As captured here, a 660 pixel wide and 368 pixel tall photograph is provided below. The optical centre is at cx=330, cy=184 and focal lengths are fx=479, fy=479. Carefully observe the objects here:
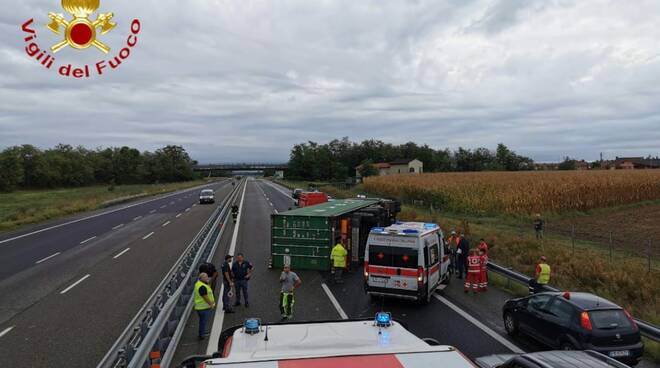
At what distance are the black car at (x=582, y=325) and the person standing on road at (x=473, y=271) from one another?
4.00m

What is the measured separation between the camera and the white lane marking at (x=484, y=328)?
10.5m

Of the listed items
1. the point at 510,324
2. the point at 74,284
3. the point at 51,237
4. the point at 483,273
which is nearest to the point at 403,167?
the point at 51,237

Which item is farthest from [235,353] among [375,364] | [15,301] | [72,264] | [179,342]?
[72,264]

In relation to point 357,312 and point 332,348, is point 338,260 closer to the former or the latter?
point 357,312

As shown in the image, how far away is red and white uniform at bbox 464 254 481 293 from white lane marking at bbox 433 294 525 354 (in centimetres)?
122

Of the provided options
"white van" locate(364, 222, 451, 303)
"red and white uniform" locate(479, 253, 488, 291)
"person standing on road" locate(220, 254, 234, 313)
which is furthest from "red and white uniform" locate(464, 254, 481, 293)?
"person standing on road" locate(220, 254, 234, 313)

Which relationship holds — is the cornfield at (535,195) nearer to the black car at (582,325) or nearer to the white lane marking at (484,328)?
the white lane marking at (484,328)

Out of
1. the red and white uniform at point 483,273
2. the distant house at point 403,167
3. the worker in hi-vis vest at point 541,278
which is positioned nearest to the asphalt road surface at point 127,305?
the red and white uniform at point 483,273

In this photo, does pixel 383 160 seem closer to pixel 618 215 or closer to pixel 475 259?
pixel 618 215

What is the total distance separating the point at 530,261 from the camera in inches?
730

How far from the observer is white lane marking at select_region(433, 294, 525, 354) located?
34.6 ft

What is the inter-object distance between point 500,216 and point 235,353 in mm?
31248

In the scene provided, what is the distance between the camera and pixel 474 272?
1503 cm

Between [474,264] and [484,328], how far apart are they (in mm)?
3347
